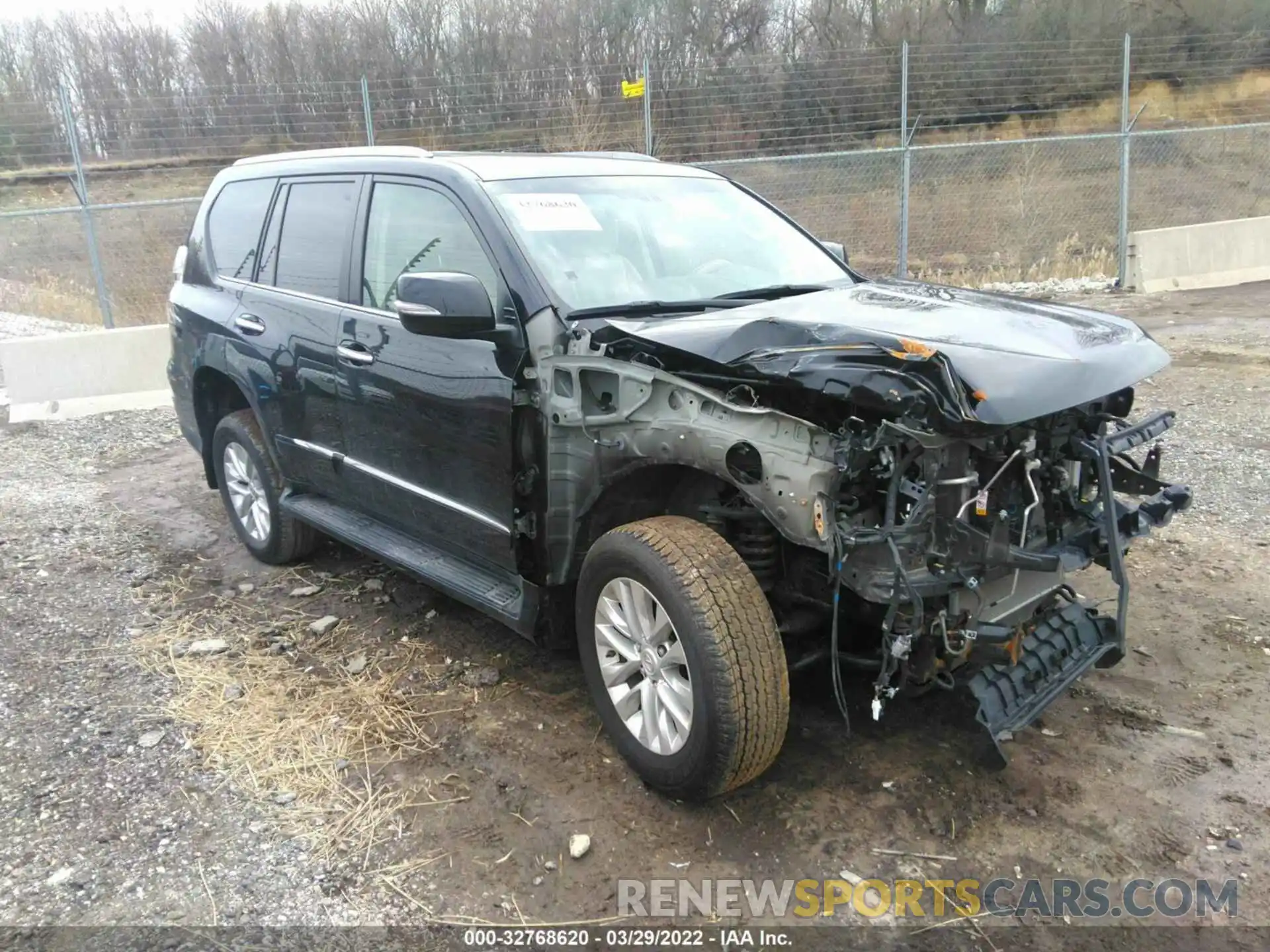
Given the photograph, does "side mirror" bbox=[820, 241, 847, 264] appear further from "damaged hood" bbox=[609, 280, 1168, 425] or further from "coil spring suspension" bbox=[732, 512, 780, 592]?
"coil spring suspension" bbox=[732, 512, 780, 592]

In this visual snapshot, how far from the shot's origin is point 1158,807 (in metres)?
2.89

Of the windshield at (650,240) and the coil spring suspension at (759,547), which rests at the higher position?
the windshield at (650,240)

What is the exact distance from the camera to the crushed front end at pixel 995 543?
2.55 meters

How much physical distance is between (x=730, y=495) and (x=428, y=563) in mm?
1408

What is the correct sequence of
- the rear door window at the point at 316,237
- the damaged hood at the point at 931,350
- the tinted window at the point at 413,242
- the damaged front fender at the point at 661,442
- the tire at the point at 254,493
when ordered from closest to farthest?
1. the damaged hood at the point at 931,350
2. the damaged front fender at the point at 661,442
3. the tinted window at the point at 413,242
4. the rear door window at the point at 316,237
5. the tire at the point at 254,493

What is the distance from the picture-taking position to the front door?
337cm

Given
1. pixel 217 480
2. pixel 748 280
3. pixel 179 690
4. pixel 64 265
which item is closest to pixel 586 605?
pixel 748 280

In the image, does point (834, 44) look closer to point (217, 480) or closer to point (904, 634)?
point (217, 480)

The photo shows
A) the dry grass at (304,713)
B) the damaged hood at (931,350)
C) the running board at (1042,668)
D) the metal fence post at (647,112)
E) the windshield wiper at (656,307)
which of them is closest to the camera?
the damaged hood at (931,350)

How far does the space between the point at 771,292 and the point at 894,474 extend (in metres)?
1.34

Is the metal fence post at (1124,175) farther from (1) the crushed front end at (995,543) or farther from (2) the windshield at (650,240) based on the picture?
(1) the crushed front end at (995,543)

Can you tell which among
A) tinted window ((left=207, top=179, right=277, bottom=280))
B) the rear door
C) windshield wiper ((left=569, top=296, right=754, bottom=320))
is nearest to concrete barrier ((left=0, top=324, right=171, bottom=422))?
tinted window ((left=207, top=179, right=277, bottom=280))

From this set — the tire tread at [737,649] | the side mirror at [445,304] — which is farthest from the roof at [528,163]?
the tire tread at [737,649]

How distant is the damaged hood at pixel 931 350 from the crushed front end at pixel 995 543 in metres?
0.11
